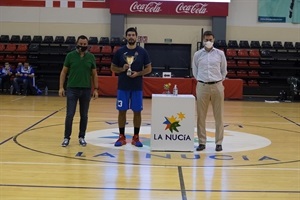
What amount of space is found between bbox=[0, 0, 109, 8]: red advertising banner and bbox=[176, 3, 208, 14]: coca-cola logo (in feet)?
12.0

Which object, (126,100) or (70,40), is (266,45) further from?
(126,100)

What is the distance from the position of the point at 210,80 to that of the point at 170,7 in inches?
626

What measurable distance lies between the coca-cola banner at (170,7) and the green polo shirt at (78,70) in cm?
1556

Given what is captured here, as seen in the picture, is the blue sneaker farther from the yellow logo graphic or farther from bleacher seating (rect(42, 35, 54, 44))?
bleacher seating (rect(42, 35, 54, 44))

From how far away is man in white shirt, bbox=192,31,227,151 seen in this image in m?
7.37

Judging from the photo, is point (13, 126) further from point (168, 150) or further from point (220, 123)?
point (220, 123)

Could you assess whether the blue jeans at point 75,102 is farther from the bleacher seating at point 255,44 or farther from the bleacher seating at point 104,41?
the bleacher seating at point 255,44

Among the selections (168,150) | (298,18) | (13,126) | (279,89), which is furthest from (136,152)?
(298,18)

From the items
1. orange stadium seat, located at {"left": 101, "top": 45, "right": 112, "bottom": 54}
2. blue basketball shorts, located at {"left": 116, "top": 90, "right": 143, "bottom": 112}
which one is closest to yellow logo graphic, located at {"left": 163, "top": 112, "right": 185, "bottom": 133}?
blue basketball shorts, located at {"left": 116, "top": 90, "right": 143, "bottom": 112}

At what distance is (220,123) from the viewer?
750 centimetres

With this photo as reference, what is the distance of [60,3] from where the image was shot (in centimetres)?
2319

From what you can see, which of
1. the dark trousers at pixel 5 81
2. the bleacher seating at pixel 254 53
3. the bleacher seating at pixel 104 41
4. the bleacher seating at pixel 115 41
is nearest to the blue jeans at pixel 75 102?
the dark trousers at pixel 5 81

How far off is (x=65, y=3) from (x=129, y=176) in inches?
741

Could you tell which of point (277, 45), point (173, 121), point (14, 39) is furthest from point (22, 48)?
point (173, 121)
